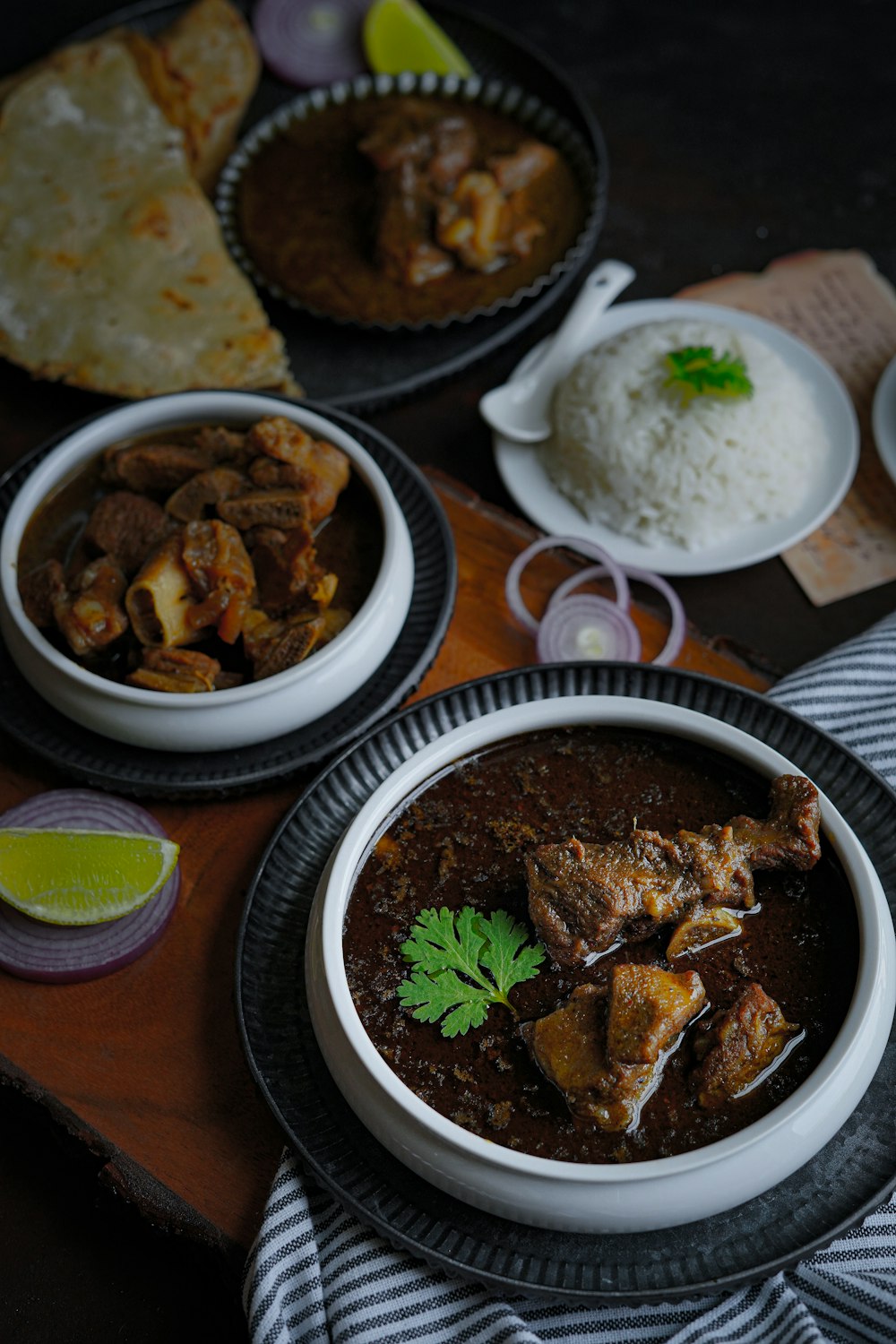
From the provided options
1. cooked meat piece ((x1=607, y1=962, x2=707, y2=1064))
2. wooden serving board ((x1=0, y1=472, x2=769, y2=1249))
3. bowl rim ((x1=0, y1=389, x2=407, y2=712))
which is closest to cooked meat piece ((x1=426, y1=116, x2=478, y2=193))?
bowl rim ((x1=0, y1=389, x2=407, y2=712))

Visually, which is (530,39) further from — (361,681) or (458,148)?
(361,681)

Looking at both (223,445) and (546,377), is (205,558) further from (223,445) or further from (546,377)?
(546,377)

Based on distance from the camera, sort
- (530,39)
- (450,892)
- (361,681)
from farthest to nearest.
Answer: (530,39), (361,681), (450,892)

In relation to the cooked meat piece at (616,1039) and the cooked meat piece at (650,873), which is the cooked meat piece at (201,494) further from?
the cooked meat piece at (616,1039)

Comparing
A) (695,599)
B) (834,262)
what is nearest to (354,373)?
(695,599)

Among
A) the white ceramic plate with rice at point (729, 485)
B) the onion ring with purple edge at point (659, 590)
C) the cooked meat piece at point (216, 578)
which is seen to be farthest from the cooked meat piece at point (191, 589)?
the white ceramic plate with rice at point (729, 485)

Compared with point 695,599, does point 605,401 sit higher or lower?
higher

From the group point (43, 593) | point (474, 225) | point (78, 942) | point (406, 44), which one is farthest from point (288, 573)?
point (406, 44)
